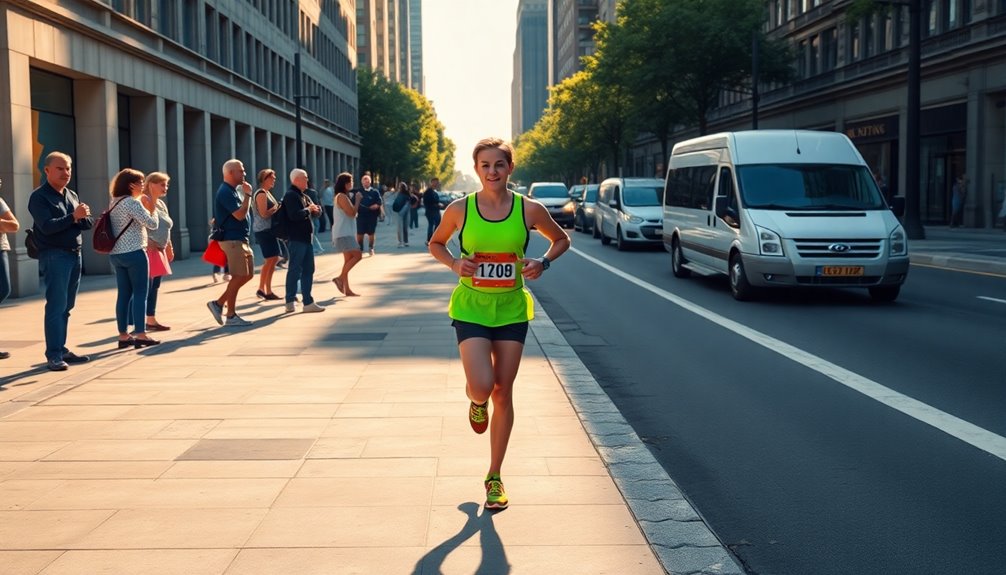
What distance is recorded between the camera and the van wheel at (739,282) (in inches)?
593

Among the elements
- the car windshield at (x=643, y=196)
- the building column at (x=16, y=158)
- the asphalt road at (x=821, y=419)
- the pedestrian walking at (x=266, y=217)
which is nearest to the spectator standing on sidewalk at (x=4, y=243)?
the pedestrian walking at (x=266, y=217)

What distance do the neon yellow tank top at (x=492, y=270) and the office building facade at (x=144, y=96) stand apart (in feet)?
45.3

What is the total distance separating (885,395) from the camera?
816cm

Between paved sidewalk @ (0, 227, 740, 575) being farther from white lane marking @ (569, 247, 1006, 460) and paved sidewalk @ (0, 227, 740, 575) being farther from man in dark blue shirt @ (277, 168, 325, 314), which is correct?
man in dark blue shirt @ (277, 168, 325, 314)

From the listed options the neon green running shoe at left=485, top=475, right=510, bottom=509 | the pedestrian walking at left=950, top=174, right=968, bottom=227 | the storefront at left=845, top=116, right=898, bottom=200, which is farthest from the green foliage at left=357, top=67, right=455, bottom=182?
the neon green running shoe at left=485, top=475, right=510, bottom=509

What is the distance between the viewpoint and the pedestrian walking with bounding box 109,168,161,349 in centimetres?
1037

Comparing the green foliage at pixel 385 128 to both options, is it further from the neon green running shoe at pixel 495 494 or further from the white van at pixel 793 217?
the neon green running shoe at pixel 495 494

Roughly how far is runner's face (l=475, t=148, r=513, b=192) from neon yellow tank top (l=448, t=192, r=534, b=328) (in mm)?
103

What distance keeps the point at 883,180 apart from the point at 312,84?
29683 mm

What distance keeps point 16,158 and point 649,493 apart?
48.9 feet

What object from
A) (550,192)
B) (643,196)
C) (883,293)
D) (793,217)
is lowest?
(883,293)

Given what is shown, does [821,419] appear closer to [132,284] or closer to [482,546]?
[482,546]

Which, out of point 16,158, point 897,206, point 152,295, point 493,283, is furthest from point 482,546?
point 16,158

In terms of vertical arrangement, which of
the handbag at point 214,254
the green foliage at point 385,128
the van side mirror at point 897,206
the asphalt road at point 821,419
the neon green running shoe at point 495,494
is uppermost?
the green foliage at point 385,128
